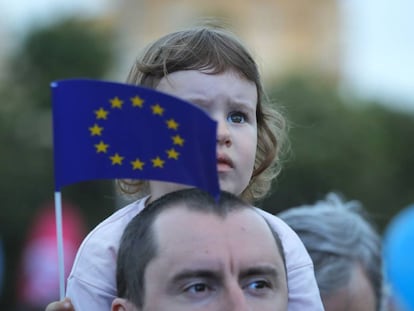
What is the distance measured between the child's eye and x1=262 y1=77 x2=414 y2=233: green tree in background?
21993 millimetres

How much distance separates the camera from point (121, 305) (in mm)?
2832

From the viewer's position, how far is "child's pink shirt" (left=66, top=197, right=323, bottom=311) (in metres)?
3.06

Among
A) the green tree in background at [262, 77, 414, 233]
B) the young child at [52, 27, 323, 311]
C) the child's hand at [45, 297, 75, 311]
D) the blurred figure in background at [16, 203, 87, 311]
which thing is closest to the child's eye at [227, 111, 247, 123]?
the young child at [52, 27, 323, 311]

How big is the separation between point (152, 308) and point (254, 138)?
31.4 inches

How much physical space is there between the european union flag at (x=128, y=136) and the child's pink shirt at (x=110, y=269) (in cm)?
38

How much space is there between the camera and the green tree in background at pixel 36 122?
29.7 metres

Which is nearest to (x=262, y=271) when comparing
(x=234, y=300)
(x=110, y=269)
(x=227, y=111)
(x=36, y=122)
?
(x=234, y=300)

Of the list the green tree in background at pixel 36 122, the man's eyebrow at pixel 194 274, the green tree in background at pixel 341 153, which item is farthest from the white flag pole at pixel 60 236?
the green tree in background at pixel 36 122

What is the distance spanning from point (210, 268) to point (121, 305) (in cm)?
27

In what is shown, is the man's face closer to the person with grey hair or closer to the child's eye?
the child's eye

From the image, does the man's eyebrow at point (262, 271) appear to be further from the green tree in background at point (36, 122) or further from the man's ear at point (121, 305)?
the green tree in background at point (36, 122)

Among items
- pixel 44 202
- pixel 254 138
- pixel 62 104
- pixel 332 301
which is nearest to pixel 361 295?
pixel 332 301

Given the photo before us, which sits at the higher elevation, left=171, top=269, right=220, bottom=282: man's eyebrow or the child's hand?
left=171, top=269, right=220, bottom=282: man's eyebrow

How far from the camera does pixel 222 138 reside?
10.6ft
